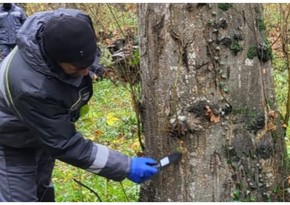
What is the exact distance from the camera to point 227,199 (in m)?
2.97

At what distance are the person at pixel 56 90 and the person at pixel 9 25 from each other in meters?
6.07

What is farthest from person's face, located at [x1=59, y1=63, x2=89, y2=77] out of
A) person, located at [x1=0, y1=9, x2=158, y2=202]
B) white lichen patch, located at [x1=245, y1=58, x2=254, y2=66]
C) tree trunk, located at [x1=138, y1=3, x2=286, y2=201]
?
white lichen patch, located at [x1=245, y1=58, x2=254, y2=66]

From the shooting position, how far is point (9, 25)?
9.23m

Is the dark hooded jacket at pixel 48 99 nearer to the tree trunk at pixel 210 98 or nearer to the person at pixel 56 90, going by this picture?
the person at pixel 56 90

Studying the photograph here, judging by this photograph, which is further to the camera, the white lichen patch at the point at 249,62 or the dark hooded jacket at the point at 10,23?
the dark hooded jacket at the point at 10,23

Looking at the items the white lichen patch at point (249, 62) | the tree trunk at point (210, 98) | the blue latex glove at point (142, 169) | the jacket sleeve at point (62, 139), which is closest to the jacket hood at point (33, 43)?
the jacket sleeve at point (62, 139)

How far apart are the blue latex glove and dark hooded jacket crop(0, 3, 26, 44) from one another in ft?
21.2

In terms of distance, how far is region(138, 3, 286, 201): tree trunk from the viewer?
2.83m

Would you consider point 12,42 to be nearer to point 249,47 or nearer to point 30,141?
point 30,141

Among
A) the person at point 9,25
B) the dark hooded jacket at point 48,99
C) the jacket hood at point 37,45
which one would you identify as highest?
the jacket hood at point 37,45

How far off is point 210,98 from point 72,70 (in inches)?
29.4

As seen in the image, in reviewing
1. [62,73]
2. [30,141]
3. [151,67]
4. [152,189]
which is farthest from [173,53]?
[30,141]

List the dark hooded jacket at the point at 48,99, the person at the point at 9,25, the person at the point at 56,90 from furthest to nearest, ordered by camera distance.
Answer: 1. the person at the point at 9,25
2. the dark hooded jacket at the point at 48,99
3. the person at the point at 56,90

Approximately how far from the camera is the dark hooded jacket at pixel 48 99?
9.60 ft
